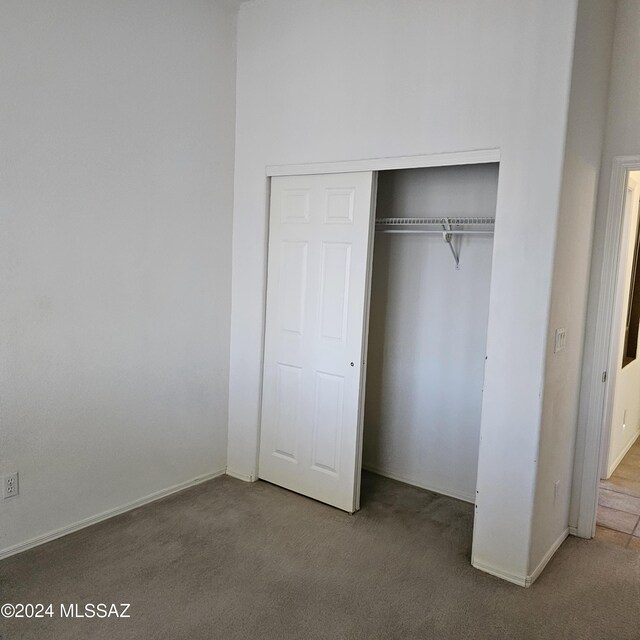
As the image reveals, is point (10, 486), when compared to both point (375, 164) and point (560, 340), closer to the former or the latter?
point (375, 164)

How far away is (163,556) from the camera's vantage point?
288cm

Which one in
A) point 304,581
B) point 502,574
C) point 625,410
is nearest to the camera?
point 304,581

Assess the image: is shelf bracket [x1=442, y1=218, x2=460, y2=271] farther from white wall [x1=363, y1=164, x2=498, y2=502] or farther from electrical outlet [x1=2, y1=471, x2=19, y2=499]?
electrical outlet [x1=2, y1=471, x2=19, y2=499]

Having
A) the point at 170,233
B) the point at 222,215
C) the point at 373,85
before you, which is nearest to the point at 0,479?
the point at 170,233

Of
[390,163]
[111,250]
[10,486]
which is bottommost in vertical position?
[10,486]

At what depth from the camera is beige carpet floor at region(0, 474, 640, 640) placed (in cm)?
240

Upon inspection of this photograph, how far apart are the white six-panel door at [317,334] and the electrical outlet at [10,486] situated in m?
1.47

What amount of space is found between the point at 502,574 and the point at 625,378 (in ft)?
7.87

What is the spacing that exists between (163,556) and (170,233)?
1.73 m

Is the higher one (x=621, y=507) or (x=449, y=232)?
(x=449, y=232)

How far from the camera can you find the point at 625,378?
180 inches

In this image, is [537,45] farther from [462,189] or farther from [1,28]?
[1,28]

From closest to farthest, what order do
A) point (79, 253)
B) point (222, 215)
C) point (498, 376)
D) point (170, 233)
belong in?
point (498, 376) < point (79, 253) < point (170, 233) < point (222, 215)

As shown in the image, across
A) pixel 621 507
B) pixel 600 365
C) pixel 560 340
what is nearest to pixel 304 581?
pixel 560 340
